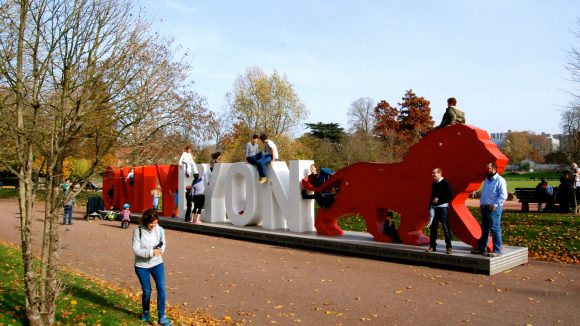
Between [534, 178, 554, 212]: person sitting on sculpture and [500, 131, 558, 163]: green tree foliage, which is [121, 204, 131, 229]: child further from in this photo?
[500, 131, 558, 163]: green tree foliage

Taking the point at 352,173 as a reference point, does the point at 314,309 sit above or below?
below

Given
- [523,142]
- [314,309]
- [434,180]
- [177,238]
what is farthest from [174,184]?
[523,142]

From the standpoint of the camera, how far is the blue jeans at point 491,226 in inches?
367

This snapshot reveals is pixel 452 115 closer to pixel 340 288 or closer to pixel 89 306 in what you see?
pixel 340 288

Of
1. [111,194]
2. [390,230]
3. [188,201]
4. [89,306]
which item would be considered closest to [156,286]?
[89,306]

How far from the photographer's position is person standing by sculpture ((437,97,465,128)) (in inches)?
420

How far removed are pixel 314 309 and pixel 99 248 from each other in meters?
7.95

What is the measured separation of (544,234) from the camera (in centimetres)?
1303

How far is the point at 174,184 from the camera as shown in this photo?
1902 centimetres

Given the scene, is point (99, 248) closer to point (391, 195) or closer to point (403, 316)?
point (391, 195)

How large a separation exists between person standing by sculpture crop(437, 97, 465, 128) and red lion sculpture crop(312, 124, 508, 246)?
0.20m

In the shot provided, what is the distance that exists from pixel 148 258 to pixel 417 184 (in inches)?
268

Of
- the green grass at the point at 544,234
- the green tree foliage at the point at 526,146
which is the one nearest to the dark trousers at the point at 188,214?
the green grass at the point at 544,234

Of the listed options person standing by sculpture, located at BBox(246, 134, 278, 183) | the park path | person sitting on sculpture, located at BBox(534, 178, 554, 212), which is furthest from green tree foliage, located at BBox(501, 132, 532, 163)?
the park path
